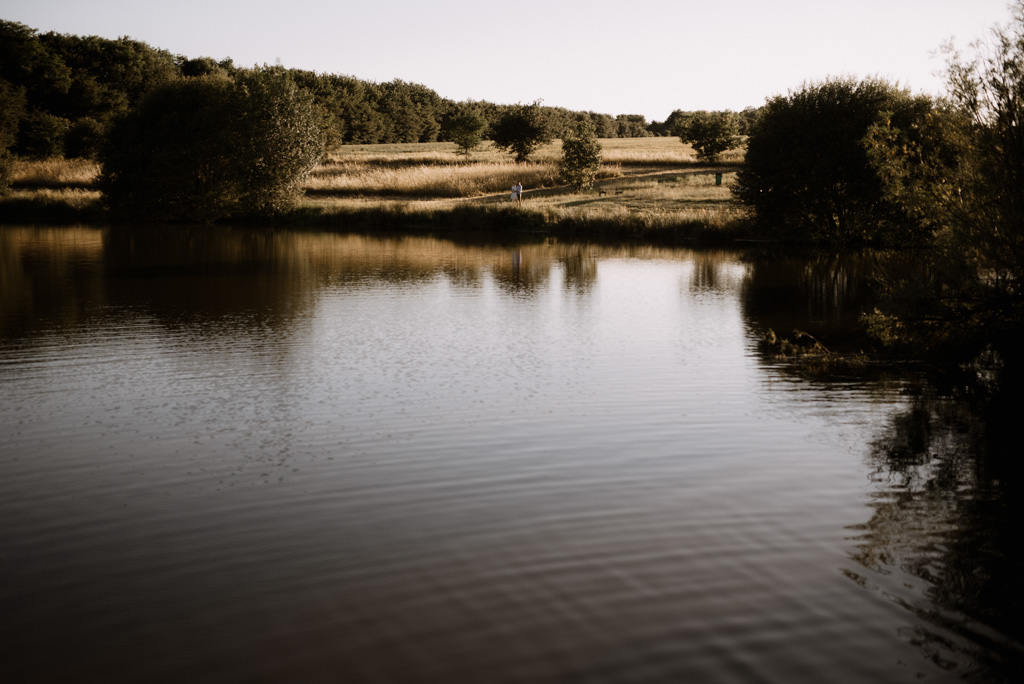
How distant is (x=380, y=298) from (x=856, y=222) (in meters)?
23.2

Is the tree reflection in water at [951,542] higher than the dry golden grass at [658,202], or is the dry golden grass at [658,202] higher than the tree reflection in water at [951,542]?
the dry golden grass at [658,202]

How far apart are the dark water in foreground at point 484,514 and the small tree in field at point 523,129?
53703 mm

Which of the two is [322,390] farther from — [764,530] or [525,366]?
[764,530]

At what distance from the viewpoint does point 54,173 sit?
202ft

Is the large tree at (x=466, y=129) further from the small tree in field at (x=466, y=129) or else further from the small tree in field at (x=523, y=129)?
the small tree in field at (x=523, y=129)

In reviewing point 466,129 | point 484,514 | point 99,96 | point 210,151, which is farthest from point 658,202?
point 99,96

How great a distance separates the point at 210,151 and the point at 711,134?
35820 mm

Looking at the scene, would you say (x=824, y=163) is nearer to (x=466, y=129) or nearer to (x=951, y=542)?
(x=951, y=542)

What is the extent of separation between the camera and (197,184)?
4975cm

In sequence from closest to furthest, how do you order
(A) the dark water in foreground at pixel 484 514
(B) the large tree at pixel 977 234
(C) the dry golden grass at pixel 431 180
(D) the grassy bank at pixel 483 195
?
(A) the dark water in foreground at pixel 484 514 < (B) the large tree at pixel 977 234 < (D) the grassy bank at pixel 483 195 < (C) the dry golden grass at pixel 431 180

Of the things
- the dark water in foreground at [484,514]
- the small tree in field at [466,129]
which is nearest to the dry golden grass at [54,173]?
the small tree in field at [466,129]

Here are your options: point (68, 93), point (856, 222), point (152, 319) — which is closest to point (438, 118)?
point (68, 93)

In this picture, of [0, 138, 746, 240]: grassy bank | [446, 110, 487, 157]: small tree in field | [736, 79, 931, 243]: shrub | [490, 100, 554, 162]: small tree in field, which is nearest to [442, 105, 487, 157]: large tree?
[446, 110, 487, 157]: small tree in field

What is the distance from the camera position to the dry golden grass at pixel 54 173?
59594 mm
